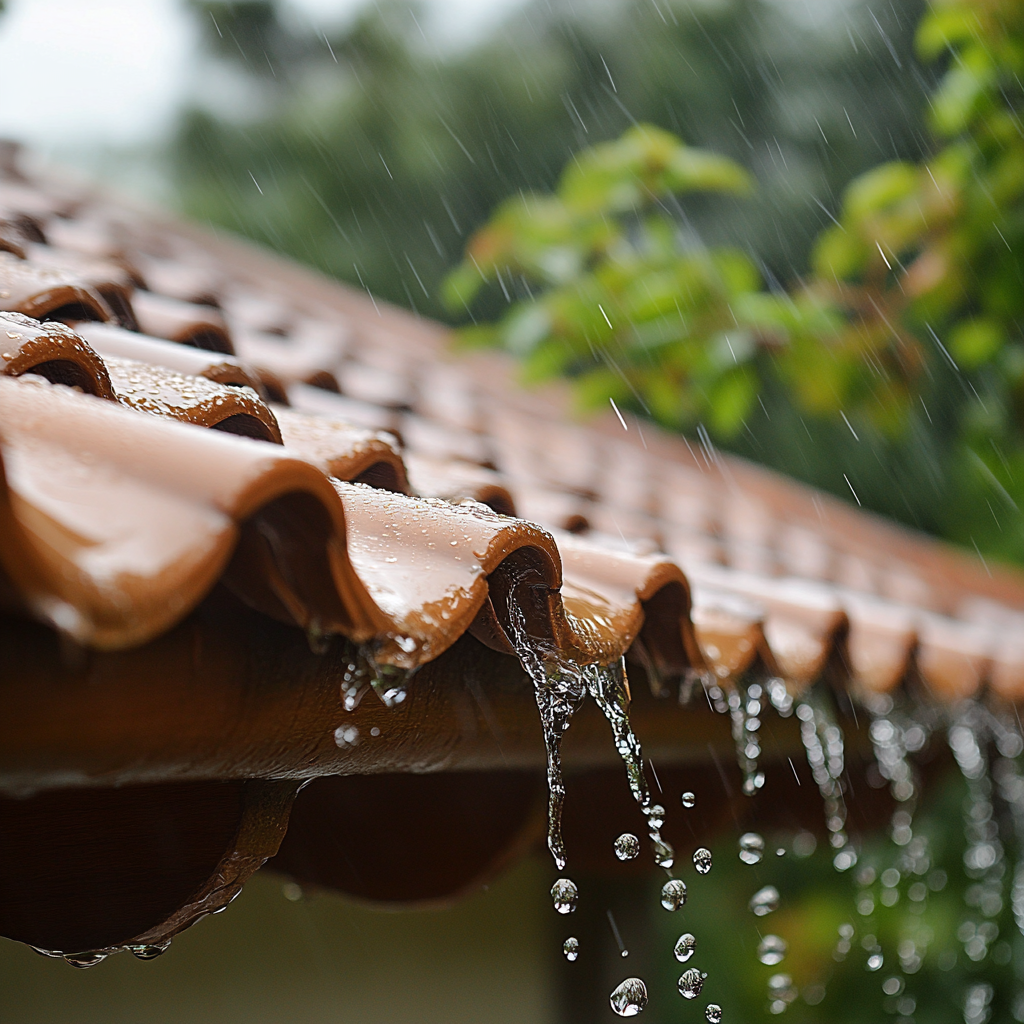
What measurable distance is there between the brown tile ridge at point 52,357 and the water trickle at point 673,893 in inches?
40.3

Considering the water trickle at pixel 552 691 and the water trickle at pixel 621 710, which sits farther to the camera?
the water trickle at pixel 621 710

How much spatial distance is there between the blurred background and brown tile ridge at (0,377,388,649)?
6.55ft

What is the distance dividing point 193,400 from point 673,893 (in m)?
0.99

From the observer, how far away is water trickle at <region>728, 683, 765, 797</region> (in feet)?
5.57

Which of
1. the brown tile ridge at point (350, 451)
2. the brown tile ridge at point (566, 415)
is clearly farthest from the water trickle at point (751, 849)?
the brown tile ridge at point (566, 415)

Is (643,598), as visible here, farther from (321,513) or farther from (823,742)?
(823,742)

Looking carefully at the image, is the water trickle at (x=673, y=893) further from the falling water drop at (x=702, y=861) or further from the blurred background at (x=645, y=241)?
the blurred background at (x=645, y=241)

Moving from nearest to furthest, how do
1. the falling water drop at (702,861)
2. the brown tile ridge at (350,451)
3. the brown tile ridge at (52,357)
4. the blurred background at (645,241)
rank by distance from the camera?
the brown tile ridge at (52,357) < the brown tile ridge at (350,451) < the falling water drop at (702,861) < the blurred background at (645,241)

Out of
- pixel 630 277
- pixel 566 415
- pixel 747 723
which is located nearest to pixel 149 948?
pixel 747 723

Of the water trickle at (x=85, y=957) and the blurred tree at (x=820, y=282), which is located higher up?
the water trickle at (x=85, y=957)

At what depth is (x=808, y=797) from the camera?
2996 millimetres

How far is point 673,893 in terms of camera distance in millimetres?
1550

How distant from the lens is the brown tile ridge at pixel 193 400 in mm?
1200

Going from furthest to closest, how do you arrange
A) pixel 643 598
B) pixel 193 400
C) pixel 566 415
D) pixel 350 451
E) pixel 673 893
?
pixel 566 415 < pixel 673 893 < pixel 350 451 < pixel 643 598 < pixel 193 400
